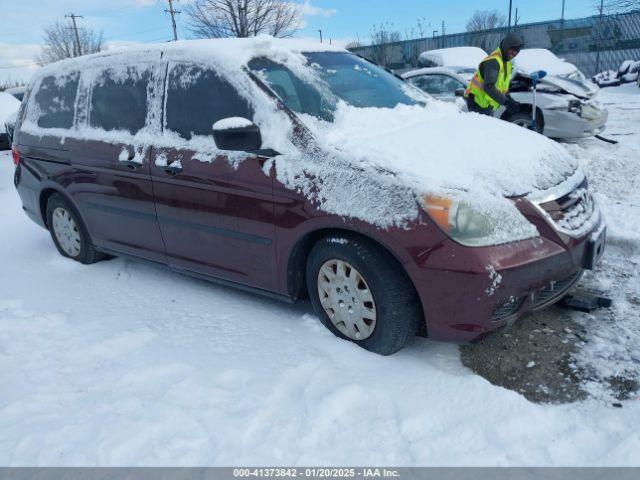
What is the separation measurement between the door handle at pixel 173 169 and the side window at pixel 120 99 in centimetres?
49

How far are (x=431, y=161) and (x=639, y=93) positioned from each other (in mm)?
17653

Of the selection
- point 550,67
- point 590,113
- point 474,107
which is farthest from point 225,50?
point 550,67

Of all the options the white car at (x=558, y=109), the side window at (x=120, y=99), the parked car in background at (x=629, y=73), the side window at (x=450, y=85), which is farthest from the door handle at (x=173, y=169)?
the parked car in background at (x=629, y=73)

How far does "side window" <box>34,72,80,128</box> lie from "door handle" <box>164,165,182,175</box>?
1415 mm

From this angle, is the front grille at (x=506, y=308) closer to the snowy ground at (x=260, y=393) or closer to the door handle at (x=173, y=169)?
the snowy ground at (x=260, y=393)

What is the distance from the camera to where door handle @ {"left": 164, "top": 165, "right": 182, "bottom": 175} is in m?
3.56

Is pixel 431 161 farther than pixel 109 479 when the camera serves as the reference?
Yes

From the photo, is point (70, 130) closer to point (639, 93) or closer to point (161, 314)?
point (161, 314)

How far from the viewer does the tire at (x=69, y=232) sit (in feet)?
15.5

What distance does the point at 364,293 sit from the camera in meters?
2.91

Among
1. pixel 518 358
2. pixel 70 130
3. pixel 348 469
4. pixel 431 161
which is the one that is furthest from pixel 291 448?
pixel 70 130

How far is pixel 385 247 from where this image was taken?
2.76 meters

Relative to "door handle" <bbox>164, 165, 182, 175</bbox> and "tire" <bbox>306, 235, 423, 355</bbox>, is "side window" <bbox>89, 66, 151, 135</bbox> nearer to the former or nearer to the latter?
"door handle" <bbox>164, 165, 182, 175</bbox>

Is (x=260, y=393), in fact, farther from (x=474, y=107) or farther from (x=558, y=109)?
(x=558, y=109)
